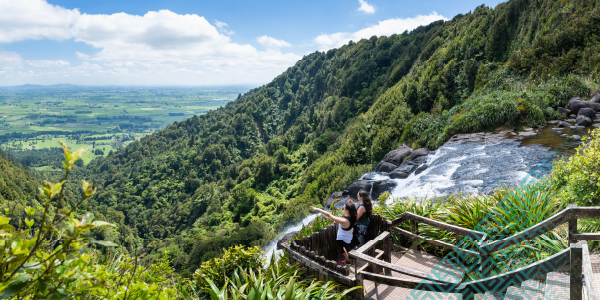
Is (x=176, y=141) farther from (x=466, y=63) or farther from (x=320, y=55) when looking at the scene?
(x=466, y=63)

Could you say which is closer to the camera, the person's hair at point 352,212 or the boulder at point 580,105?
the person's hair at point 352,212

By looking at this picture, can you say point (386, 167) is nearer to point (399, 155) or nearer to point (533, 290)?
point (399, 155)

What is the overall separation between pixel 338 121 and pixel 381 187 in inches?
1358

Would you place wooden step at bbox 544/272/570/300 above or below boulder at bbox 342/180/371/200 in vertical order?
above

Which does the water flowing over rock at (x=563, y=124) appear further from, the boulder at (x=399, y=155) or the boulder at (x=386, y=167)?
the boulder at (x=386, y=167)

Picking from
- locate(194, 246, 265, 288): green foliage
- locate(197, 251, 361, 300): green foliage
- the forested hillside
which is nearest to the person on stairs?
locate(197, 251, 361, 300): green foliage

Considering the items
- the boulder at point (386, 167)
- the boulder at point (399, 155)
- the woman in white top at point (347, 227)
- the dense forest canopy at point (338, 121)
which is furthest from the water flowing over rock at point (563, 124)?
the woman in white top at point (347, 227)

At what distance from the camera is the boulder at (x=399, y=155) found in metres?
18.5

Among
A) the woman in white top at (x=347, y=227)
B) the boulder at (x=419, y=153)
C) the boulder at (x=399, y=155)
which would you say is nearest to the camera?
the woman in white top at (x=347, y=227)

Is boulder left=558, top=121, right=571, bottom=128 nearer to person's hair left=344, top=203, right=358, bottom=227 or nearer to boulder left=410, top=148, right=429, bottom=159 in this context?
boulder left=410, top=148, right=429, bottom=159

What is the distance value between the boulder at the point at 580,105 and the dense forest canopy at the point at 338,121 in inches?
32.0

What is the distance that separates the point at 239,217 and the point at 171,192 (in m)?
43.2

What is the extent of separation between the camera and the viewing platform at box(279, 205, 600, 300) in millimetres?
2418

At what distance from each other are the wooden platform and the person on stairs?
0.58 meters
